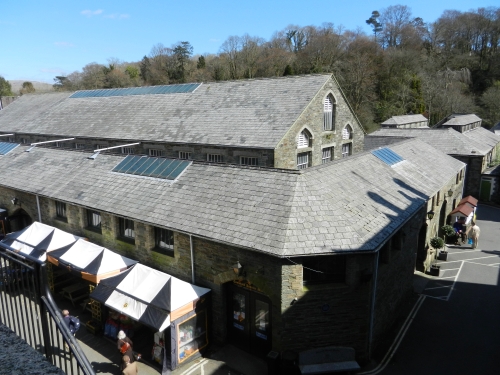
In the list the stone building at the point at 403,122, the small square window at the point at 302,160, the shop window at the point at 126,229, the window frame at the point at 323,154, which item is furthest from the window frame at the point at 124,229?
the stone building at the point at 403,122

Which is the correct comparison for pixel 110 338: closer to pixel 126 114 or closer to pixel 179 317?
pixel 179 317

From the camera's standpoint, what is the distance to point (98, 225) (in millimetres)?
15438

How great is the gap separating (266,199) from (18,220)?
13.6m

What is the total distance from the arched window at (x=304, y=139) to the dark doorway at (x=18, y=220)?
13.9 m

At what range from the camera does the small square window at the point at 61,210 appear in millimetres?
16516

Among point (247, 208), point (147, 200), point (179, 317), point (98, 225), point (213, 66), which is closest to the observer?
point (179, 317)

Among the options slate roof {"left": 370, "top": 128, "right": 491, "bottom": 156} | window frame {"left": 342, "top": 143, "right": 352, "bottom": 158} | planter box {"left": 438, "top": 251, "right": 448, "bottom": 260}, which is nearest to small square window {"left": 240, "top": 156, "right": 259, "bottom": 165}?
window frame {"left": 342, "top": 143, "right": 352, "bottom": 158}

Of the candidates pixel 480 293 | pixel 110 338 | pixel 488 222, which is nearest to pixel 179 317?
pixel 110 338

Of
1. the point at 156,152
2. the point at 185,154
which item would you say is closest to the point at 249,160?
the point at 185,154

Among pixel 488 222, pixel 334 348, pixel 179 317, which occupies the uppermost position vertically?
pixel 179 317

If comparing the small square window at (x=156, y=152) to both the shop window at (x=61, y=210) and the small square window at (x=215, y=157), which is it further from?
the shop window at (x=61, y=210)

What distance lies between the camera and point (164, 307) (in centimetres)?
1061

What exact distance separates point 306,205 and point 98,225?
8.68m

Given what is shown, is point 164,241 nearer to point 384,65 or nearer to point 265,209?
point 265,209
